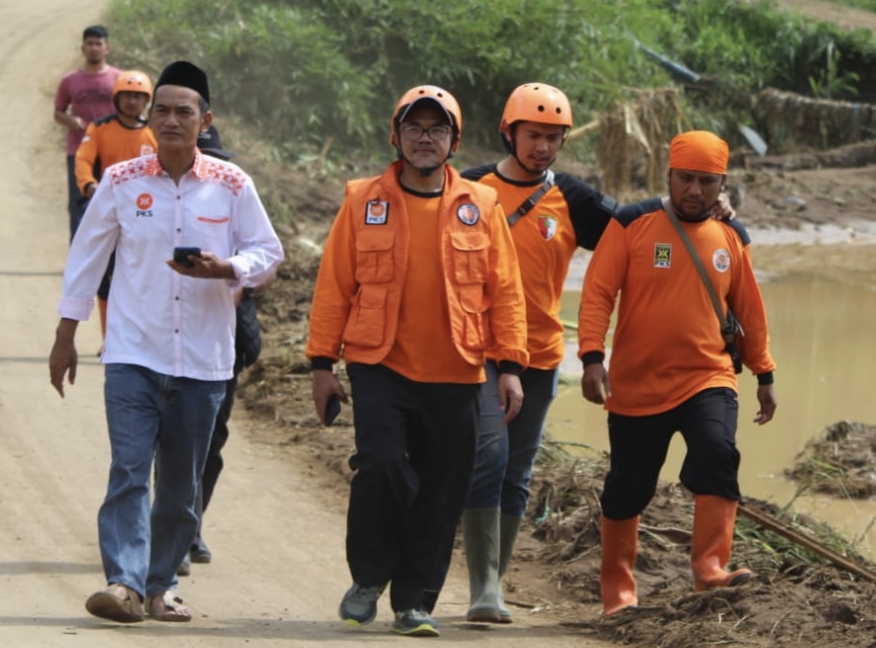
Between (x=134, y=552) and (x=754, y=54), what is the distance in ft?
86.3

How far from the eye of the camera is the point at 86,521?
25.8 feet

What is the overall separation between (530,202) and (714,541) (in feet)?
4.97

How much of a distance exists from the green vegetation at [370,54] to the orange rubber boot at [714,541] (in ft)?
45.2

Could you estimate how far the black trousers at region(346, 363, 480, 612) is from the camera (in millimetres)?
6023

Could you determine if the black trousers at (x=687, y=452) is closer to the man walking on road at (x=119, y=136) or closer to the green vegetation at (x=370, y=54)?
the man walking on road at (x=119, y=136)

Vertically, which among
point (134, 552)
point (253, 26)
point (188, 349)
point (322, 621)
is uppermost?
point (253, 26)

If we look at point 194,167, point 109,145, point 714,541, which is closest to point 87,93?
point 109,145

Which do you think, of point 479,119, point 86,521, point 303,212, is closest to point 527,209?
point 86,521

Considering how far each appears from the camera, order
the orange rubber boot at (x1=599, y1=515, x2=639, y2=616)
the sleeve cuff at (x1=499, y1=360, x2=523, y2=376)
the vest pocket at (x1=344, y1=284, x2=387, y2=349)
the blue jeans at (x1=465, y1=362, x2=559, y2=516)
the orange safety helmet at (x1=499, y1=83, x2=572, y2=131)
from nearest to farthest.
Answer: the vest pocket at (x1=344, y1=284, x2=387, y2=349), the sleeve cuff at (x1=499, y1=360, x2=523, y2=376), the blue jeans at (x1=465, y1=362, x2=559, y2=516), the orange safety helmet at (x1=499, y1=83, x2=572, y2=131), the orange rubber boot at (x1=599, y1=515, x2=639, y2=616)

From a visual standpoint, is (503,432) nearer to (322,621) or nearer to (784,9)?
(322,621)

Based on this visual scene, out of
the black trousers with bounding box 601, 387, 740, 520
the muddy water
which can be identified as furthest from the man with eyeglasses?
the muddy water

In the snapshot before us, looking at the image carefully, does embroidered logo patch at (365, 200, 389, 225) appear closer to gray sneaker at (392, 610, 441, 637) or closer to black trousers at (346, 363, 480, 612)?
black trousers at (346, 363, 480, 612)

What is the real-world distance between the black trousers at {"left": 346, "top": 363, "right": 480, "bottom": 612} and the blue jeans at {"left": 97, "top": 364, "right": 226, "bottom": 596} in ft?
1.91

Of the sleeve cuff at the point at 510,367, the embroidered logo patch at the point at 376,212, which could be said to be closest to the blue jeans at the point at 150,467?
the embroidered logo patch at the point at 376,212
